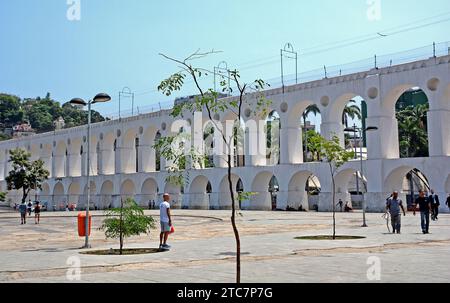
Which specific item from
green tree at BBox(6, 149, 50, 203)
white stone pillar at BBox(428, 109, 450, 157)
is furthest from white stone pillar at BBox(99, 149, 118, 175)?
white stone pillar at BBox(428, 109, 450, 157)

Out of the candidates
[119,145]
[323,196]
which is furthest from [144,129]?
[323,196]

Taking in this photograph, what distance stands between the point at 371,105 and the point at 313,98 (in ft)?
18.2

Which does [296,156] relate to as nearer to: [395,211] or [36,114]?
[395,211]

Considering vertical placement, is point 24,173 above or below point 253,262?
above

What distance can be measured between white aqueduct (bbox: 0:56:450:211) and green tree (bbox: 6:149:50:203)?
802cm

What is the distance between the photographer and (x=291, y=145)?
46.4 metres

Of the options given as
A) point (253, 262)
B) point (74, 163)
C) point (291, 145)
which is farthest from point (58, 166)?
point (253, 262)

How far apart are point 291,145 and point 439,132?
13133 millimetres

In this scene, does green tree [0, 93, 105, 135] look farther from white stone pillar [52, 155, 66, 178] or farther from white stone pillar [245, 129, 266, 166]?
white stone pillar [245, 129, 266, 166]

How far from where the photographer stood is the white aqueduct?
36750 millimetres

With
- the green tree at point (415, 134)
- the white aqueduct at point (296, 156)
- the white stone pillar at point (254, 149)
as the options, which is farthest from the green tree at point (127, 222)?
the green tree at point (415, 134)

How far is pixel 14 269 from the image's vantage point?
431 inches

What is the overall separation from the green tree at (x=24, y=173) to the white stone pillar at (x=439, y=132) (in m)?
40.1
